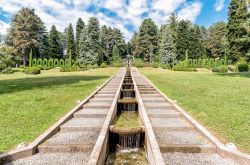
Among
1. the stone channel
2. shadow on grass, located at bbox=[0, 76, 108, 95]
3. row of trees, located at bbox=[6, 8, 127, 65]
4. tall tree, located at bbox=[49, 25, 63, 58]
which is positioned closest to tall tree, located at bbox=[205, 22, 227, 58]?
row of trees, located at bbox=[6, 8, 127, 65]

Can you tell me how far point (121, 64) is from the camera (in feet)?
242

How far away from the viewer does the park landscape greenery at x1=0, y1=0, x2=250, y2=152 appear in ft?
28.3

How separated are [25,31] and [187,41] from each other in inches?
1887

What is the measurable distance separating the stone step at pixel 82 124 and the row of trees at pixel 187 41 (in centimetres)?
1994

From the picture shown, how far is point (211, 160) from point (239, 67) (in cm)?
4051

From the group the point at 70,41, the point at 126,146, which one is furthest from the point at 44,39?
the point at 126,146

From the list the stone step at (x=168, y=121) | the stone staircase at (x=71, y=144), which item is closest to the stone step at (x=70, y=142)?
the stone staircase at (x=71, y=144)

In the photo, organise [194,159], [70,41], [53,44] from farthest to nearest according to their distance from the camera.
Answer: [70,41], [53,44], [194,159]

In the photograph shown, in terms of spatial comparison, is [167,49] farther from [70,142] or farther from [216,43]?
[70,142]

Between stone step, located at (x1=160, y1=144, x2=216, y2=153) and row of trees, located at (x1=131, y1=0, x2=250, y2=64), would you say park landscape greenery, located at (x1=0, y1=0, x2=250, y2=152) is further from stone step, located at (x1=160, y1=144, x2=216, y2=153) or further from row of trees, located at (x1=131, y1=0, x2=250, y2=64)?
stone step, located at (x1=160, y1=144, x2=216, y2=153)

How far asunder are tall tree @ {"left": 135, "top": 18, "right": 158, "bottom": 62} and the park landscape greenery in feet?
1.23

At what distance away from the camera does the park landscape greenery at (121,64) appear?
862 centimetres

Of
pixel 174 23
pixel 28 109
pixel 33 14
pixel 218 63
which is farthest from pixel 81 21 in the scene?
pixel 28 109

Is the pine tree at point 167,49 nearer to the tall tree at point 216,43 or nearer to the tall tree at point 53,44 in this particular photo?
the tall tree at point 216,43
